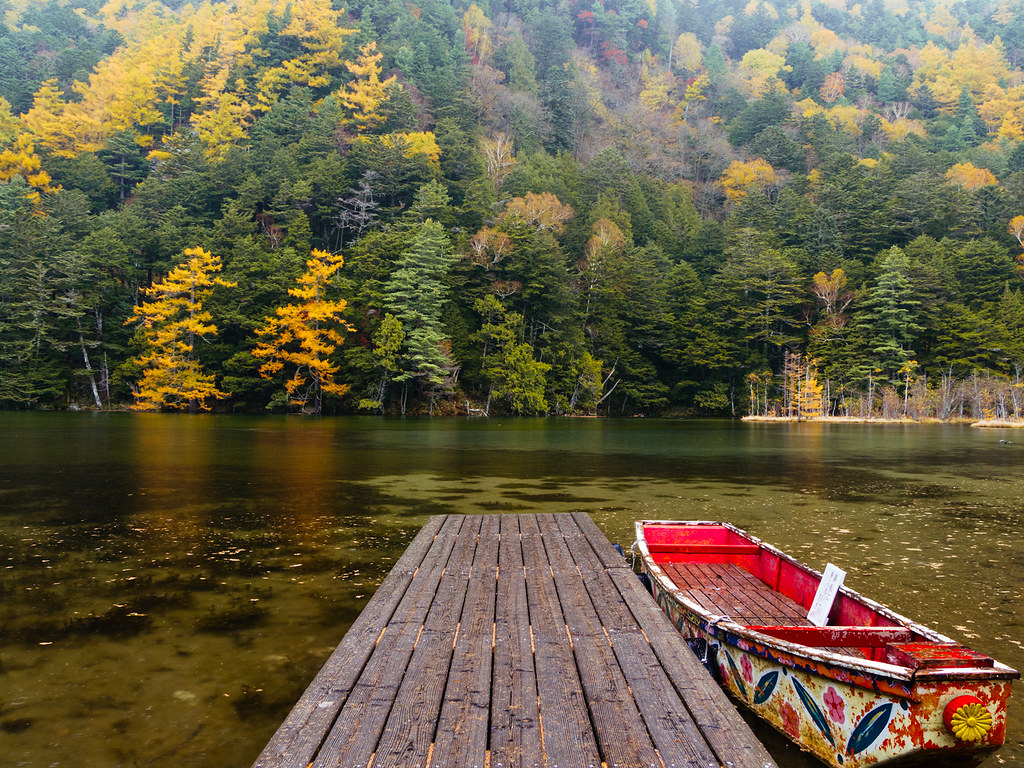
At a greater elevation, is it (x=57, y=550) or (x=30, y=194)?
(x=30, y=194)

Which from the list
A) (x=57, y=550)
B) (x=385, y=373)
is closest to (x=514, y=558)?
(x=57, y=550)

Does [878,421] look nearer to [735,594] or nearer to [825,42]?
[735,594]

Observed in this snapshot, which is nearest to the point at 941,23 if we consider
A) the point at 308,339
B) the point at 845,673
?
the point at 308,339

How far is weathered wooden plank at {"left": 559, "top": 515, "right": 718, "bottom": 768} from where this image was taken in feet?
8.80

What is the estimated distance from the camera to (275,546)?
336 inches

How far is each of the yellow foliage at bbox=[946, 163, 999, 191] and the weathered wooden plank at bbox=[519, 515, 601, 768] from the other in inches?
3300

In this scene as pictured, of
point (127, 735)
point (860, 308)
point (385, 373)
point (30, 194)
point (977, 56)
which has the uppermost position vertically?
point (977, 56)

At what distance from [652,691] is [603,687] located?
25 centimetres

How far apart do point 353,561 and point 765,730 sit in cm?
520

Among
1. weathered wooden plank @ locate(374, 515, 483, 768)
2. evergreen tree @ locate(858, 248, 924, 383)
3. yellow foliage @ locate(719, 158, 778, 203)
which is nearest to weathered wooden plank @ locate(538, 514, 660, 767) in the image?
weathered wooden plank @ locate(374, 515, 483, 768)

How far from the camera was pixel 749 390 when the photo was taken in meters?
55.8

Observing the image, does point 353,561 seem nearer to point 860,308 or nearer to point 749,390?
point 749,390

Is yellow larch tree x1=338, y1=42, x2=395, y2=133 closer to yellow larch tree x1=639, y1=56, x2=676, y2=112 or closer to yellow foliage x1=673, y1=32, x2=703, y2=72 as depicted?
yellow larch tree x1=639, y1=56, x2=676, y2=112

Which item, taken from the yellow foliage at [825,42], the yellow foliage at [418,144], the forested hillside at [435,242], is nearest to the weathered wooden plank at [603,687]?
the forested hillside at [435,242]
